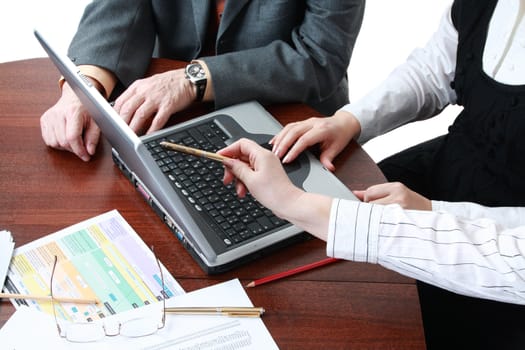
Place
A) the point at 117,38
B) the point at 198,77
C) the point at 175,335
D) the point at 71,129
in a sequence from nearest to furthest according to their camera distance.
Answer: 1. the point at 175,335
2. the point at 71,129
3. the point at 198,77
4. the point at 117,38

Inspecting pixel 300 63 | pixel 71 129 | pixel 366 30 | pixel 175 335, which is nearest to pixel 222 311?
pixel 175 335

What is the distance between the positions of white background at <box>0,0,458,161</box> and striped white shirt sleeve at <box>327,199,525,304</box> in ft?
6.18

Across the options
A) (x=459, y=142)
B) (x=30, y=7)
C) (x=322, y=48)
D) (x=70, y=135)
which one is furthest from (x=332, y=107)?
(x=30, y=7)

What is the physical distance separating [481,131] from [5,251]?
2.95 feet

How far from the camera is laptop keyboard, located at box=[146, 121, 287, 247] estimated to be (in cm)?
103

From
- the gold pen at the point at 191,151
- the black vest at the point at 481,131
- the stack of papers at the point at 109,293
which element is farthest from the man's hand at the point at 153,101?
the black vest at the point at 481,131

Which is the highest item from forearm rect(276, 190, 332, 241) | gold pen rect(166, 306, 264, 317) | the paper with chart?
forearm rect(276, 190, 332, 241)

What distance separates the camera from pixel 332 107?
162 centimetres

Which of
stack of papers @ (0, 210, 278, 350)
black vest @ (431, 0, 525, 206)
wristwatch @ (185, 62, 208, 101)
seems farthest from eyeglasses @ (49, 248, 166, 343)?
black vest @ (431, 0, 525, 206)

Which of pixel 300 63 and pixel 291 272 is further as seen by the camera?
pixel 300 63

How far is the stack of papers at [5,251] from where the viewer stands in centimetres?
97

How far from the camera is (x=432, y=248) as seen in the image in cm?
95

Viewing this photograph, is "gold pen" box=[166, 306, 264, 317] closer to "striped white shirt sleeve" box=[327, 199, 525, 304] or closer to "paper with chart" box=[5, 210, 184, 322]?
"paper with chart" box=[5, 210, 184, 322]

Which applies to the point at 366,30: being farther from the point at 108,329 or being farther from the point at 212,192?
the point at 108,329
